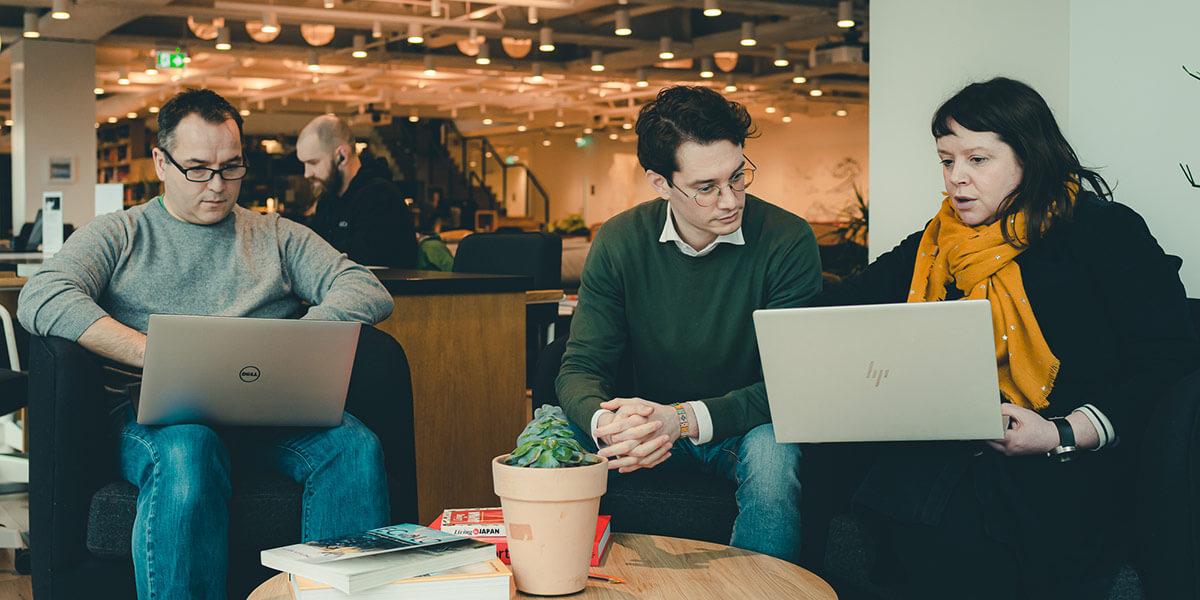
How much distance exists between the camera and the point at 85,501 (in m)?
2.32

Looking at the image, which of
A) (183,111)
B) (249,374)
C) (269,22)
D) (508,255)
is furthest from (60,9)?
(249,374)

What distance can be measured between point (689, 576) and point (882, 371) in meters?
0.45

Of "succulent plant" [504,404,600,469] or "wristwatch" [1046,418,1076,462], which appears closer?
"succulent plant" [504,404,600,469]

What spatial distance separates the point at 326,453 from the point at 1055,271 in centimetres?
150

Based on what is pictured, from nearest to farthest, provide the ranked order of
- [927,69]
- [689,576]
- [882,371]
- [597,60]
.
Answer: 1. [689,576]
2. [882,371]
3. [927,69]
4. [597,60]

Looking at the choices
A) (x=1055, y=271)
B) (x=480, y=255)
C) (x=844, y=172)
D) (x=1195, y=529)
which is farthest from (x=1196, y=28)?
(x=844, y=172)

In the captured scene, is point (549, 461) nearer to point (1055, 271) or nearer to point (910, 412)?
point (910, 412)

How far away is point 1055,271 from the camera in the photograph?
7.33ft

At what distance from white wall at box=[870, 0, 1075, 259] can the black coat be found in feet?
2.87

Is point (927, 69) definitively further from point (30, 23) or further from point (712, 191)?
point (30, 23)

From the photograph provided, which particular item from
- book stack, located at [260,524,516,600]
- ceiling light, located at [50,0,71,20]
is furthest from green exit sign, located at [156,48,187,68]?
book stack, located at [260,524,516,600]

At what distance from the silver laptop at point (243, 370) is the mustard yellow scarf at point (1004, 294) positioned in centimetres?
120

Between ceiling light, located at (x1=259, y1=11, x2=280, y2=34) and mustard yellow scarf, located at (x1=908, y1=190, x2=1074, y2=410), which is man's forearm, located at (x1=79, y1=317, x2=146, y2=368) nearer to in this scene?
mustard yellow scarf, located at (x1=908, y1=190, x2=1074, y2=410)

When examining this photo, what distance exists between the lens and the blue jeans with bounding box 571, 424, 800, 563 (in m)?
2.18
